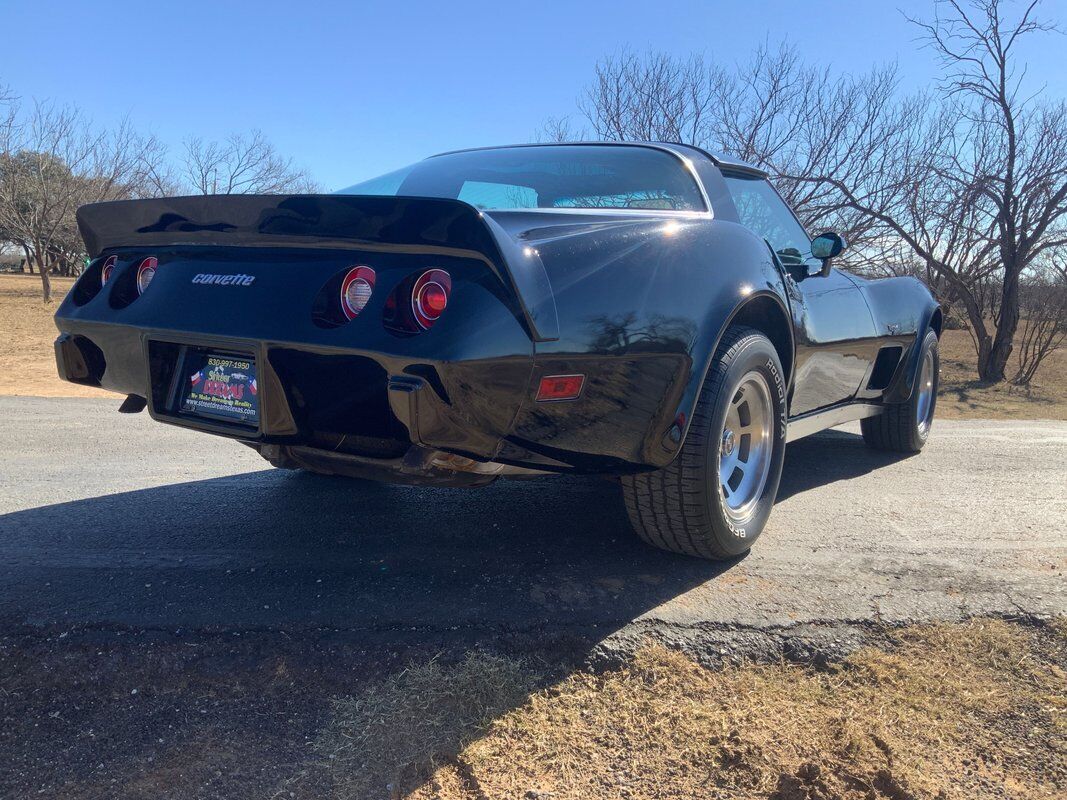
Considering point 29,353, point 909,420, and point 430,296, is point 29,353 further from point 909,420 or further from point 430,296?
point 430,296

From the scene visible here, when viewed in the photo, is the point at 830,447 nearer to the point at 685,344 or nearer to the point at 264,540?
the point at 685,344

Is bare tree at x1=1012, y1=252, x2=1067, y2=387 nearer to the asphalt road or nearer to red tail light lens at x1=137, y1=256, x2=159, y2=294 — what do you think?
the asphalt road

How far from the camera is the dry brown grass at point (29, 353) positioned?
32.3 ft

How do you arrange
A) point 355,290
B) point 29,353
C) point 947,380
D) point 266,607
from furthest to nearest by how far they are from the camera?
point 947,380 < point 29,353 < point 266,607 < point 355,290

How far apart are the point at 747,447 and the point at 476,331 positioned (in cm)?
154

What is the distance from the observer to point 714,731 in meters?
1.92

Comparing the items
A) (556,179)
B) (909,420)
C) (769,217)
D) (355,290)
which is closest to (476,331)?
(355,290)

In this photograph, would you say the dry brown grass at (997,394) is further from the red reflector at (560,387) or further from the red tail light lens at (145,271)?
the red tail light lens at (145,271)

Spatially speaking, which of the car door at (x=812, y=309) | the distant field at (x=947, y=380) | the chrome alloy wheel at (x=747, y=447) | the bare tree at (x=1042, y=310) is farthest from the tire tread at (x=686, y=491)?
the bare tree at (x=1042, y=310)

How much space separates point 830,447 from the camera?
5387 mm

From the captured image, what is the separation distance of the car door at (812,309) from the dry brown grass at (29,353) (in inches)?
294

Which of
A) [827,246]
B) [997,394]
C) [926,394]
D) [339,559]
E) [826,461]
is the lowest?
[997,394]

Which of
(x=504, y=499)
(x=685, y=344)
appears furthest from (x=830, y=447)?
(x=685, y=344)

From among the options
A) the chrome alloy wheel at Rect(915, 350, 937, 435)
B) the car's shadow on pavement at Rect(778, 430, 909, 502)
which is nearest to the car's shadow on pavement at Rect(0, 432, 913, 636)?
the car's shadow on pavement at Rect(778, 430, 909, 502)
